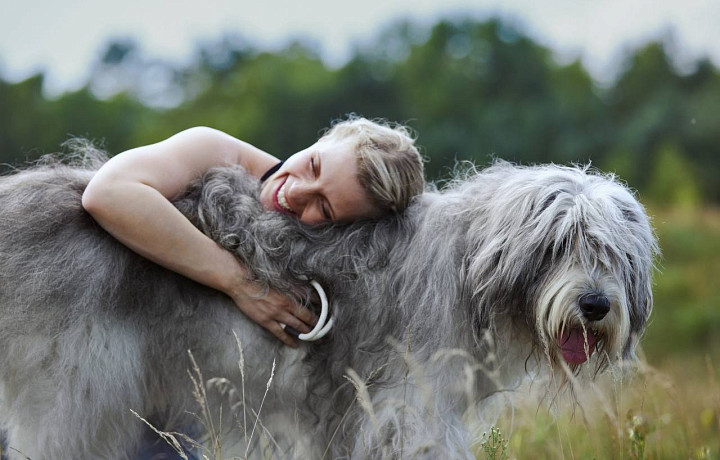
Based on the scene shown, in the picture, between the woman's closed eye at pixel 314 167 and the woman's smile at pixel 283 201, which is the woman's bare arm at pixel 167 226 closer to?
the woman's smile at pixel 283 201

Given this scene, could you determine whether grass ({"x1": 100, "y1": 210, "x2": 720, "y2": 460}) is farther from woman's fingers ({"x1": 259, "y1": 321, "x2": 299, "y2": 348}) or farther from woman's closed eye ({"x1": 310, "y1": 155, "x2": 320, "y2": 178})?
woman's closed eye ({"x1": 310, "y1": 155, "x2": 320, "y2": 178})

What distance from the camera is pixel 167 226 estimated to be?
3.58m

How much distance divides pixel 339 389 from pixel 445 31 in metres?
34.1

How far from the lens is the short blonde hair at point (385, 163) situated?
3799 mm

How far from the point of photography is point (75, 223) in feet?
11.8

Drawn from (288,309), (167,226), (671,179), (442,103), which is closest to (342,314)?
(288,309)

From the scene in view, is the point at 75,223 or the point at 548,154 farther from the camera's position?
the point at 548,154

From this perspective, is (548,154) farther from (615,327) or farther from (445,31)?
(615,327)

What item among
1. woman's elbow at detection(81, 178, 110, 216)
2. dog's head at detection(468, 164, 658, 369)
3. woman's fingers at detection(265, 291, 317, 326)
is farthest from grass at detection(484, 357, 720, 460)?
woman's elbow at detection(81, 178, 110, 216)

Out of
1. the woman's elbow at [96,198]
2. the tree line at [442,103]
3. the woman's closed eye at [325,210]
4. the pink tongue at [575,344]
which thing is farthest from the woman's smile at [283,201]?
the tree line at [442,103]

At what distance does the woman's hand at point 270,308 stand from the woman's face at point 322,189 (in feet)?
1.30

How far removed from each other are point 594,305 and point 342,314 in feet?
3.62

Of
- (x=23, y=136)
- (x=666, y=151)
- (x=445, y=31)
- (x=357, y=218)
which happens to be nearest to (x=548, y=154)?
(x=666, y=151)

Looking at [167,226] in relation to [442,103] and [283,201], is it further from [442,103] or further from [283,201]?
[442,103]
